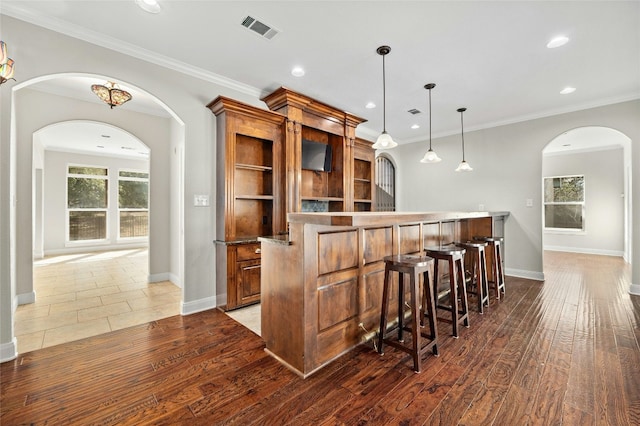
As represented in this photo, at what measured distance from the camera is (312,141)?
426 centimetres

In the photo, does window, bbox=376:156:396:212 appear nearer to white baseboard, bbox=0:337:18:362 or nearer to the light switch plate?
the light switch plate

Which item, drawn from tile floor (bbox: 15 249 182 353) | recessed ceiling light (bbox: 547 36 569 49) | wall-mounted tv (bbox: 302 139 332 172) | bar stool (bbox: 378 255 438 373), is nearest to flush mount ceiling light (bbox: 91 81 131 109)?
wall-mounted tv (bbox: 302 139 332 172)

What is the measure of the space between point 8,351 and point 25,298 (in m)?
1.79

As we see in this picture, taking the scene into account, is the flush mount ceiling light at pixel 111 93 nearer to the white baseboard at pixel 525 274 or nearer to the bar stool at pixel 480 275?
the bar stool at pixel 480 275

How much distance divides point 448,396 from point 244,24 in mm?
3309

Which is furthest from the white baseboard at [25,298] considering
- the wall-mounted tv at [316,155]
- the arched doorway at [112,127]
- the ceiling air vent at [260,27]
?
the ceiling air vent at [260,27]

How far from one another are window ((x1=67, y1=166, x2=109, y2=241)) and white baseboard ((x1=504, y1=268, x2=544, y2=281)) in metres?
10.3

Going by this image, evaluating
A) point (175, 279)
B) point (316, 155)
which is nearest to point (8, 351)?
point (175, 279)

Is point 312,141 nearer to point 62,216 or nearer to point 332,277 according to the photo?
point 332,277

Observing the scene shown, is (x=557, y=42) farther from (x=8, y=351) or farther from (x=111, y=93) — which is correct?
(x=8, y=351)

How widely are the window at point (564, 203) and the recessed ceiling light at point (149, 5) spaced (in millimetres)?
9616

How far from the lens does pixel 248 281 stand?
131 inches

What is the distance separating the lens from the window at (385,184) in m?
6.37

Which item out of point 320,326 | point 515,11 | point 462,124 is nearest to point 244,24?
point 515,11
